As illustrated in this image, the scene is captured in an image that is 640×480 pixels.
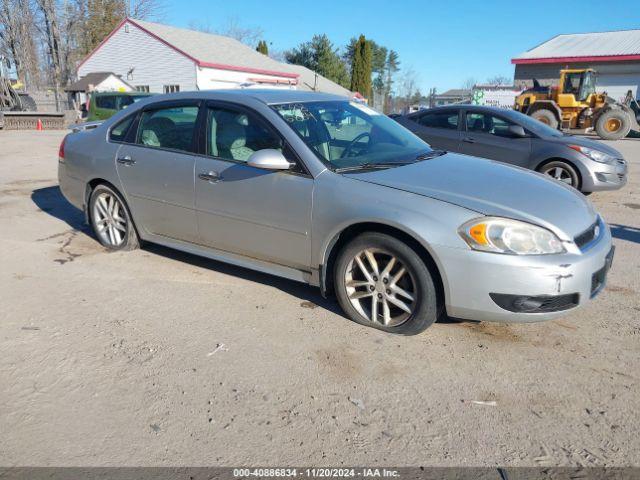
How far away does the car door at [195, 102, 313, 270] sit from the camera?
3.70m

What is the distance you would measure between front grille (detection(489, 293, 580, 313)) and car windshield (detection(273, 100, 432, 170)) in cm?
130

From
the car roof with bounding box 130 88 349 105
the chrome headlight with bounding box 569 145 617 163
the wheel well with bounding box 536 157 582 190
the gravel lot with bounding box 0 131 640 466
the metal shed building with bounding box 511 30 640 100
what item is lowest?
the gravel lot with bounding box 0 131 640 466

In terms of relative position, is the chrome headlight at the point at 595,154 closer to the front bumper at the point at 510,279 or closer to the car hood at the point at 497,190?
the car hood at the point at 497,190

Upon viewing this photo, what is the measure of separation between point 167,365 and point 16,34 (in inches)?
2162

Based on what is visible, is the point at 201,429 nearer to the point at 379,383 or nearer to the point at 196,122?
the point at 379,383

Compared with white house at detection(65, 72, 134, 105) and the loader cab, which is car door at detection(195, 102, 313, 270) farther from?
white house at detection(65, 72, 134, 105)

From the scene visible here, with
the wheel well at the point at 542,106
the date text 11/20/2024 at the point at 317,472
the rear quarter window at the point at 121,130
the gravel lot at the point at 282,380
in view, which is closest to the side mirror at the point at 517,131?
the gravel lot at the point at 282,380

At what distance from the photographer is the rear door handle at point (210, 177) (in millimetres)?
4055

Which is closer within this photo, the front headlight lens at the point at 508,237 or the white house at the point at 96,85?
the front headlight lens at the point at 508,237

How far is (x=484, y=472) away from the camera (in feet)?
7.40

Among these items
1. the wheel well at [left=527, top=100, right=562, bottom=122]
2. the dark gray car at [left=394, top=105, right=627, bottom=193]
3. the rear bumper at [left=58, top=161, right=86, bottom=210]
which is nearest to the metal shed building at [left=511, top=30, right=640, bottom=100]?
the wheel well at [left=527, top=100, right=562, bottom=122]

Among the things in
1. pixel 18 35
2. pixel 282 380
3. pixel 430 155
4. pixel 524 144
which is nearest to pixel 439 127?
pixel 524 144

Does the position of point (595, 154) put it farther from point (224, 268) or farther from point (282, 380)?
point (282, 380)

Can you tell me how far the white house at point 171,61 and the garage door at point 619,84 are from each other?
74.2 ft
